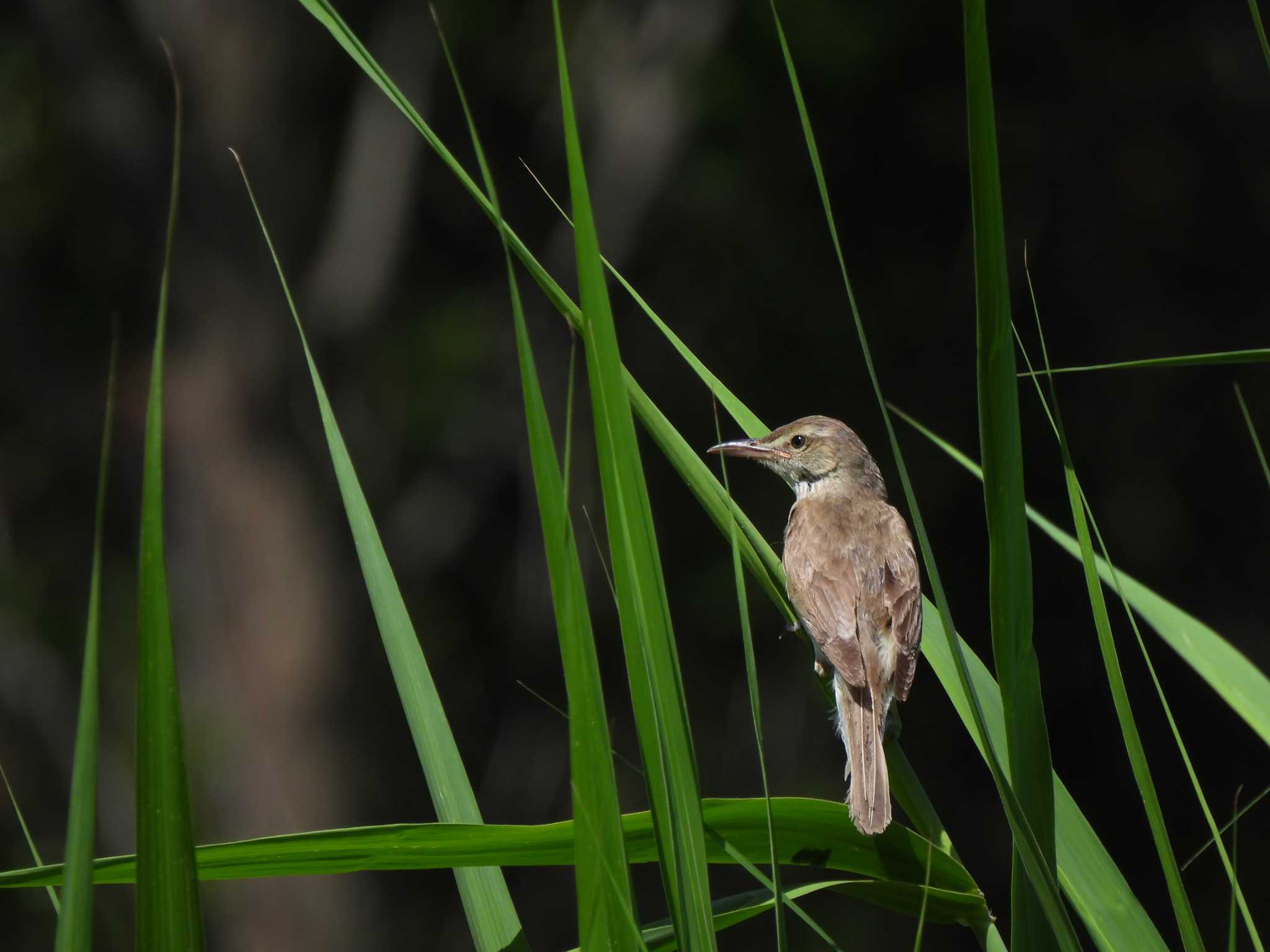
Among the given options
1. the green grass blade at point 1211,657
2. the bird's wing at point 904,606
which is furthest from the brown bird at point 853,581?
the green grass blade at point 1211,657

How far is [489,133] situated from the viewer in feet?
39.0

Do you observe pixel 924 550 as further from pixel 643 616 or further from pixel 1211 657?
pixel 1211 657

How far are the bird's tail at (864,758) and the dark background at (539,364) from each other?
730 cm

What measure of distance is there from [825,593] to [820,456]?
94 centimetres

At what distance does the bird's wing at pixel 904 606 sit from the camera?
3.31 m

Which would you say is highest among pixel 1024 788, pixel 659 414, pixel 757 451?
pixel 659 414

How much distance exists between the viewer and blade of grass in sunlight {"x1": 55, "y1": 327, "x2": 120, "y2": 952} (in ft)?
4.69

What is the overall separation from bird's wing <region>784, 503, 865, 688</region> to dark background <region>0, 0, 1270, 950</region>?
6591 mm

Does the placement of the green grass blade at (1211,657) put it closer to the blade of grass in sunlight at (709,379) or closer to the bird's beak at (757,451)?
the blade of grass in sunlight at (709,379)

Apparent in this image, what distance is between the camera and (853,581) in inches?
142

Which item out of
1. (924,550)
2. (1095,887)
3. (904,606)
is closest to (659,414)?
(924,550)

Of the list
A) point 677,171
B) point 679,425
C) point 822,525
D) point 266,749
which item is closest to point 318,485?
point 266,749

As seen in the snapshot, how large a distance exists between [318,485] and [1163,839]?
9.19 metres

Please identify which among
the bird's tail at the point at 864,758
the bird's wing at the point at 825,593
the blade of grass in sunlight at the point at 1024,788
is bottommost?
the bird's tail at the point at 864,758
